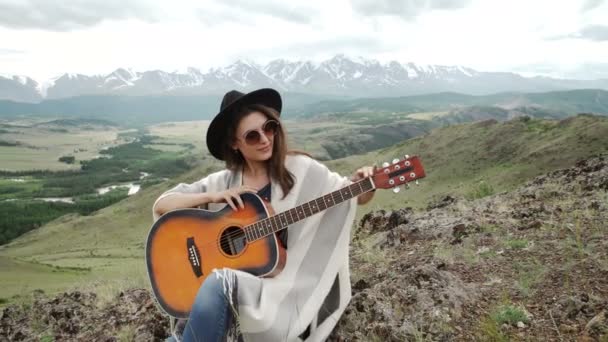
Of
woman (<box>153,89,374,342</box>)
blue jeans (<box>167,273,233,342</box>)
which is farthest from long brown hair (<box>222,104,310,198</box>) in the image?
blue jeans (<box>167,273,233,342</box>)

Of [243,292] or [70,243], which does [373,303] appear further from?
[70,243]

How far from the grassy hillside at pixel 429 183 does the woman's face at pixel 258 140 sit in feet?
15.6

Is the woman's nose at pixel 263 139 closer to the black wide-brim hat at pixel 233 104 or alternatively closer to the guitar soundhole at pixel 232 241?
the black wide-brim hat at pixel 233 104

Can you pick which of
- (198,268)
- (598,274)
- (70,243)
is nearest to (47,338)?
(198,268)

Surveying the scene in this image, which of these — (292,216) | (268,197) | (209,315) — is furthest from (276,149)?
(209,315)

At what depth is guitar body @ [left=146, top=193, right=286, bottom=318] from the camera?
3.93 m

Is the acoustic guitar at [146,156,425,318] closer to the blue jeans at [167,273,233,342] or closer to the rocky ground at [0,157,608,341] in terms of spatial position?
the blue jeans at [167,273,233,342]

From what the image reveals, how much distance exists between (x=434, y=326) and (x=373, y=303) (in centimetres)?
87

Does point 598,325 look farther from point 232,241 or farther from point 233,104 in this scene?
point 233,104

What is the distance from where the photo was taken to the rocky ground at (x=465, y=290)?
144 inches

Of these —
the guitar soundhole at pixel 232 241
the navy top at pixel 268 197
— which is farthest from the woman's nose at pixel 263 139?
the guitar soundhole at pixel 232 241

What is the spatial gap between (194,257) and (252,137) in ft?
4.37

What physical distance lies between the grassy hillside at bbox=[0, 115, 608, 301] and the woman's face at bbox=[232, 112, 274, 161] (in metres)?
4.76

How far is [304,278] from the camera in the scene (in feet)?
12.9
